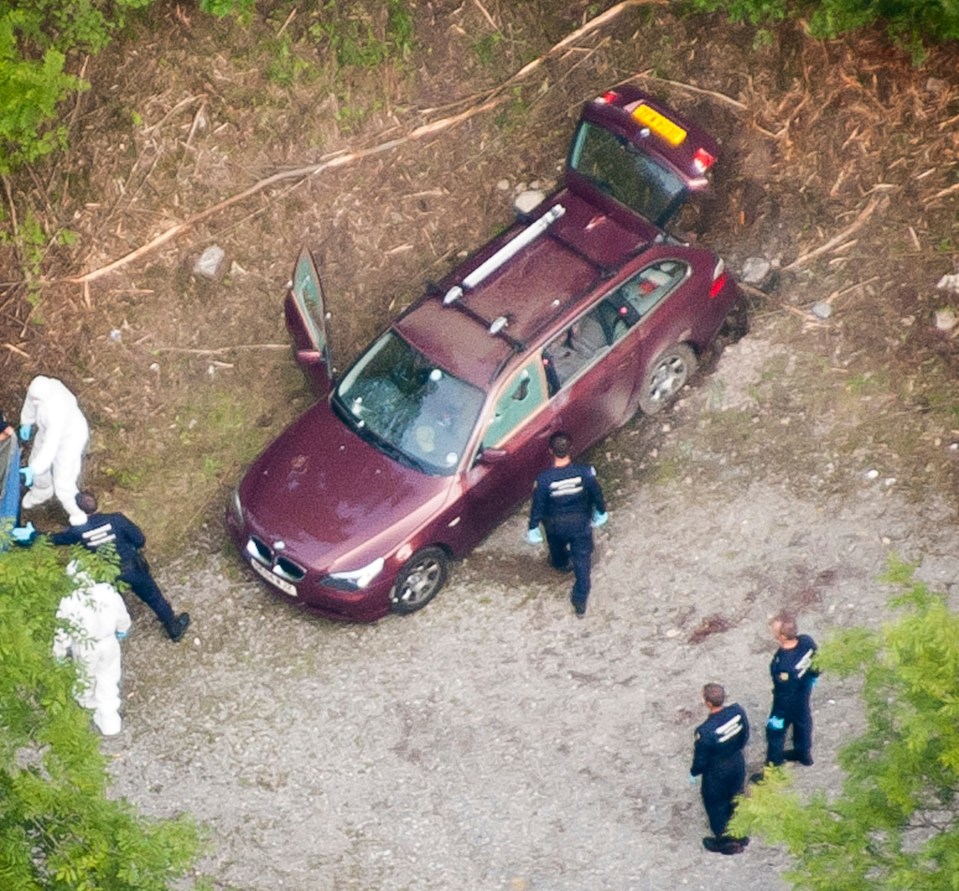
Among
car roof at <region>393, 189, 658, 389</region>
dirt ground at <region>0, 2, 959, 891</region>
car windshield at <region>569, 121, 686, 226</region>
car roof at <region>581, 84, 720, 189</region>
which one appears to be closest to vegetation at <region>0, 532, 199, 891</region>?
dirt ground at <region>0, 2, 959, 891</region>

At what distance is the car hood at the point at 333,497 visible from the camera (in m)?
10.5

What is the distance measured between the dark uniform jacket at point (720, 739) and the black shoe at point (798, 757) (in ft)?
2.78

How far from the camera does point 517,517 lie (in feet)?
38.2

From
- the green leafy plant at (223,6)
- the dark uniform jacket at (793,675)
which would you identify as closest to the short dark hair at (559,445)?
the dark uniform jacket at (793,675)

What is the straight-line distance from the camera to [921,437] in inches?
450

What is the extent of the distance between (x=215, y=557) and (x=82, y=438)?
1488 millimetres

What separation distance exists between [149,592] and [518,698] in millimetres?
2981

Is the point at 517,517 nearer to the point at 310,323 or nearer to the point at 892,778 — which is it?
the point at 310,323

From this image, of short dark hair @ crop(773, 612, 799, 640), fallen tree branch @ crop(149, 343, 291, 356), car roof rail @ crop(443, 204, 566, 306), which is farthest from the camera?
fallen tree branch @ crop(149, 343, 291, 356)

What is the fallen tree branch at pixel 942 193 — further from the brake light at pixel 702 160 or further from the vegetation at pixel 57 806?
the vegetation at pixel 57 806

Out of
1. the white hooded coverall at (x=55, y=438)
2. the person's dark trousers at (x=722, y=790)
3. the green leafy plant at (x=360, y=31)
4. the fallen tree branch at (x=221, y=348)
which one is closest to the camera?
the person's dark trousers at (x=722, y=790)

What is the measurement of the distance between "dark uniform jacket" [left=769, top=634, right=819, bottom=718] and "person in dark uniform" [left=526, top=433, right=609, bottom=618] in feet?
6.28

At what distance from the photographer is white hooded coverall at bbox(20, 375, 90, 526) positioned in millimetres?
11234

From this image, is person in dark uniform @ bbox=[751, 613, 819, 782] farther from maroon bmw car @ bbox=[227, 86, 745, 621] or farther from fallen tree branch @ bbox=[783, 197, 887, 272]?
fallen tree branch @ bbox=[783, 197, 887, 272]
